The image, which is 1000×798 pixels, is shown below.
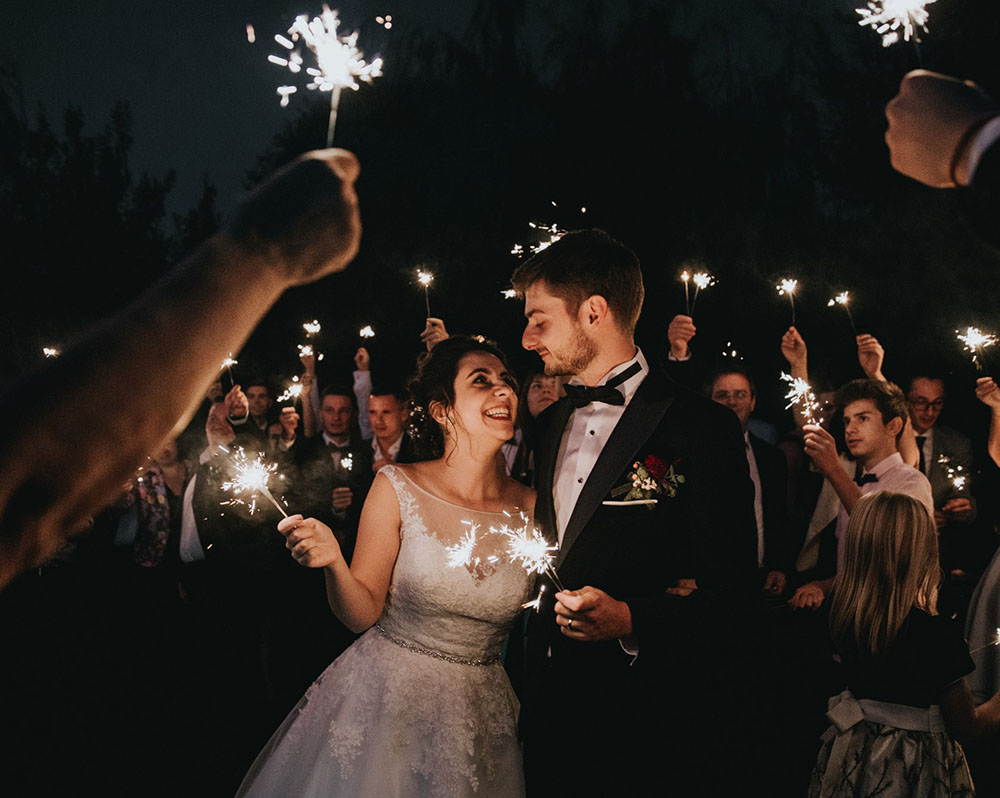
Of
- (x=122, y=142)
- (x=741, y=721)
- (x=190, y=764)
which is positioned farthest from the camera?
(x=122, y=142)

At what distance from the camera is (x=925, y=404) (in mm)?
5965

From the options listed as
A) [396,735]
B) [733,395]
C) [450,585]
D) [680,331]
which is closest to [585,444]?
[450,585]

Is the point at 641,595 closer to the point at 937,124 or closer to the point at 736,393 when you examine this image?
the point at 937,124

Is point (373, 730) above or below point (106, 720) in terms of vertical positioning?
above

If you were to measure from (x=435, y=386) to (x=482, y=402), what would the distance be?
1.07 ft

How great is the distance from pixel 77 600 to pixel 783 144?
11.9 meters

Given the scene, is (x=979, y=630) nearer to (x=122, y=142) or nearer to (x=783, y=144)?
(x=783, y=144)

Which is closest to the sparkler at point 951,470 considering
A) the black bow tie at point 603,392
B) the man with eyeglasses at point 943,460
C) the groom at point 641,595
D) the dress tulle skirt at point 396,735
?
the man with eyeglasses at point 943,460

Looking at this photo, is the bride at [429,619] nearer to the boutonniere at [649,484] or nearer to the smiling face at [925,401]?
the boutonniere at [649,484]

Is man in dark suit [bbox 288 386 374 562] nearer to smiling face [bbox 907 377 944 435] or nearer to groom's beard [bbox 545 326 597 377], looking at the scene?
groom's beard [bbox 545 326 597 377]

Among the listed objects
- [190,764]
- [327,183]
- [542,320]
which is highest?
[542,320]

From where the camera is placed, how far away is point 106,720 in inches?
227

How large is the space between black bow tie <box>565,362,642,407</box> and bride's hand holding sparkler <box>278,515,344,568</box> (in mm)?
1123

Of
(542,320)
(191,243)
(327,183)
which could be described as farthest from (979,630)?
(191,243)
